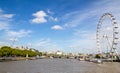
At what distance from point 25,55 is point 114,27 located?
117 meters

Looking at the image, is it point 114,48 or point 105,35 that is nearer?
point 114,48

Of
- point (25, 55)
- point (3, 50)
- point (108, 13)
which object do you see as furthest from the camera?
point (25, 55)

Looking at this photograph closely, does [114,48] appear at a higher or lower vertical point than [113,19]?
lower

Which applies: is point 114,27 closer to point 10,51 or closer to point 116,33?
point 116,33

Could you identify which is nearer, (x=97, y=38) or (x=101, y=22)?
(x=101, y=22)

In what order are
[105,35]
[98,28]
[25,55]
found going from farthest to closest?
1. [25,55]
2. [105,35]
3. [98,28]

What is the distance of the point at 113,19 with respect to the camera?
81.8 m

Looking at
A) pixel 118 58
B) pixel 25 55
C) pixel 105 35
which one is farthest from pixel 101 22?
pixel 25 55

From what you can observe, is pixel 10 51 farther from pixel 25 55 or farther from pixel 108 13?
pixel 108 13

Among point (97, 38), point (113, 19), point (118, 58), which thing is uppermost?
point (113, 19)

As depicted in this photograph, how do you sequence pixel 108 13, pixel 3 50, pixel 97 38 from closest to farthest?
pixel 108 13 < pixel 97 38 < pixel 3 50

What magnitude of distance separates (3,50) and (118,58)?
66632 mm

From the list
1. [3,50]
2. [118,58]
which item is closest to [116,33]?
[118,58]

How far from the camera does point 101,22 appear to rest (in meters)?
84.7
